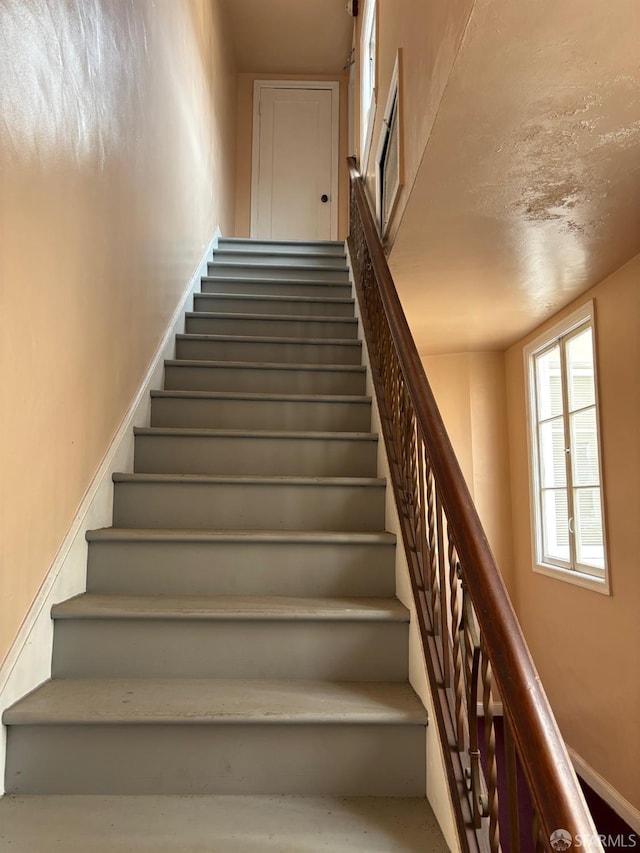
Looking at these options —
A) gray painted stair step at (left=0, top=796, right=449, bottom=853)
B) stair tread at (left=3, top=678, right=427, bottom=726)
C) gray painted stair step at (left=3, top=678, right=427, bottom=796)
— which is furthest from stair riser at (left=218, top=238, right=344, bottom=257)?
gray painted stair step at (left=0, top=796, right=449, bottom=853)

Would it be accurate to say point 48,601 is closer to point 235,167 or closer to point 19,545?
point 19,545

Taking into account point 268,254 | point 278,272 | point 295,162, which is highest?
point 295,162

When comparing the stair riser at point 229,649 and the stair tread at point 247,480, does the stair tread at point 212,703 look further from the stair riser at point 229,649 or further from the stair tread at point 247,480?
the stair tread at point 247,480

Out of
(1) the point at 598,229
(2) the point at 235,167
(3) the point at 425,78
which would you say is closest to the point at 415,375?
(3) the point at 425,78

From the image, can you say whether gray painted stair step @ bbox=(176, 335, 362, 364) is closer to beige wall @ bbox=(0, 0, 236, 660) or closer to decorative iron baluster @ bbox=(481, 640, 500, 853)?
beige wall @ bbox=(0, 0, 236, 660)

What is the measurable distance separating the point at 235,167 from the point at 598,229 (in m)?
4.54

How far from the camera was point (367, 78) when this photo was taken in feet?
15.6

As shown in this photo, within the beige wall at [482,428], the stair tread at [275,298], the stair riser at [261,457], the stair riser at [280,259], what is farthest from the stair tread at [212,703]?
the stair riser at [280,259]

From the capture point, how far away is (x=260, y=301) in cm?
362

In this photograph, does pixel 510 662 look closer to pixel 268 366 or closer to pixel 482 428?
pixel 268 366

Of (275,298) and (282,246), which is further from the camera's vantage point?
(282,246)

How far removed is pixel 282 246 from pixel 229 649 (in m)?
3.57

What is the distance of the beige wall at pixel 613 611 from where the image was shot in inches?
104

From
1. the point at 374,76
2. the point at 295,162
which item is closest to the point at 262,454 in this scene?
the point at 374,76
